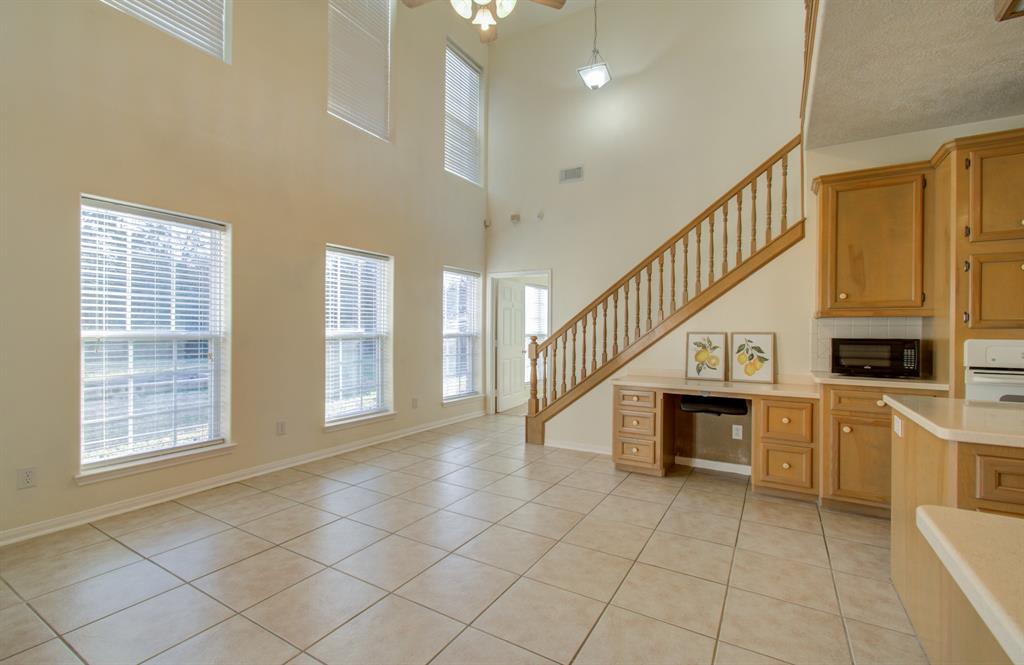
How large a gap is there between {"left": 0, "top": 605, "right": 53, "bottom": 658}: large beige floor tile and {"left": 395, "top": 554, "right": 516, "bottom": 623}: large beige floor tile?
147 cm

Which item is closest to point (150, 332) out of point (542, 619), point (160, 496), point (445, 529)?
point (160, 496)

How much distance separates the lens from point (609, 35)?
5.88 meters

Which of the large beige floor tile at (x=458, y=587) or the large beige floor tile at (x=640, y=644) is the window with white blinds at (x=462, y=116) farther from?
the large beige floor tile at (x=640, y=644)

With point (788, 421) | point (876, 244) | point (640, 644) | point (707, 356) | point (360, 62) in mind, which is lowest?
point (640, 644)

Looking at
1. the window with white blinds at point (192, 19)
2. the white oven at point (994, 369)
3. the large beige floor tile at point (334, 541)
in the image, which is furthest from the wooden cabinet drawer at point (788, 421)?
the window with white blinds at point (192, 19)

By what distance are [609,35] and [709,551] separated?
6.07 m

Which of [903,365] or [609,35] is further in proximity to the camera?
[609,35]

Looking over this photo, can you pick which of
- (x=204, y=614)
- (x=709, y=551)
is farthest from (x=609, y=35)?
(x=204, y=614)

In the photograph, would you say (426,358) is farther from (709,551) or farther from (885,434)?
(885,434)

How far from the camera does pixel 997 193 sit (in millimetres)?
2707

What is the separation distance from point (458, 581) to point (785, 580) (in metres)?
1.72

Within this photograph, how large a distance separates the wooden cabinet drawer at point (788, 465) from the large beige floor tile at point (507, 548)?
1.98 m

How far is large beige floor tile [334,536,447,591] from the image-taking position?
2.38 metres

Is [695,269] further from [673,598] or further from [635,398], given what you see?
[673,598]
